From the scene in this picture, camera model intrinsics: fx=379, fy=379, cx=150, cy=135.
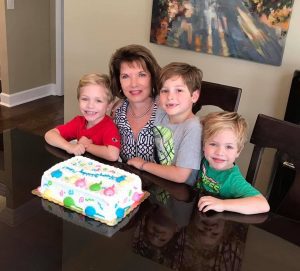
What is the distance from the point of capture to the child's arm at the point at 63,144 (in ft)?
5.07

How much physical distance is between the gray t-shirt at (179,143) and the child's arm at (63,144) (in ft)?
1.04

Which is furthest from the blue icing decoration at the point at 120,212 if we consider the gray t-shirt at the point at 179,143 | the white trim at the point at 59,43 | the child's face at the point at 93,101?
the white trim at the point at 59,43

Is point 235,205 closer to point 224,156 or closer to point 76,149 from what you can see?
point 224,156

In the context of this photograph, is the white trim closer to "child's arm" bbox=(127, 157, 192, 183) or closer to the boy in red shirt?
the boy in red shirt

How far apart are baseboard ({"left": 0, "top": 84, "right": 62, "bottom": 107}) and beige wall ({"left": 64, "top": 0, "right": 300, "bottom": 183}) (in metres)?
1.33

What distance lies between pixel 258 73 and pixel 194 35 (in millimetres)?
492

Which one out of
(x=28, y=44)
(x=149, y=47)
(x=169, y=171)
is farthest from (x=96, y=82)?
A: (x=28, y=44)

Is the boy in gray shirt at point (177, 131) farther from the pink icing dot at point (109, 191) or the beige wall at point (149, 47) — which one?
the beige wall at point (149, 47)

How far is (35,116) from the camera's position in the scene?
4160 mm

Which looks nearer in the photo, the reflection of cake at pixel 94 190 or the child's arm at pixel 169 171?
the reflection of cake at pixel 94 190

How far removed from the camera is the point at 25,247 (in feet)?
3.09

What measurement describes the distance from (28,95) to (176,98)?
350cm

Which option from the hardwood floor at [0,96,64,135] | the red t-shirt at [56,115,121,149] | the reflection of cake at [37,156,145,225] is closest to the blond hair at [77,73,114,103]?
the red t-shirt at [56,115,121,149]

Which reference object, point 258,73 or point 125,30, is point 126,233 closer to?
point 258,73
